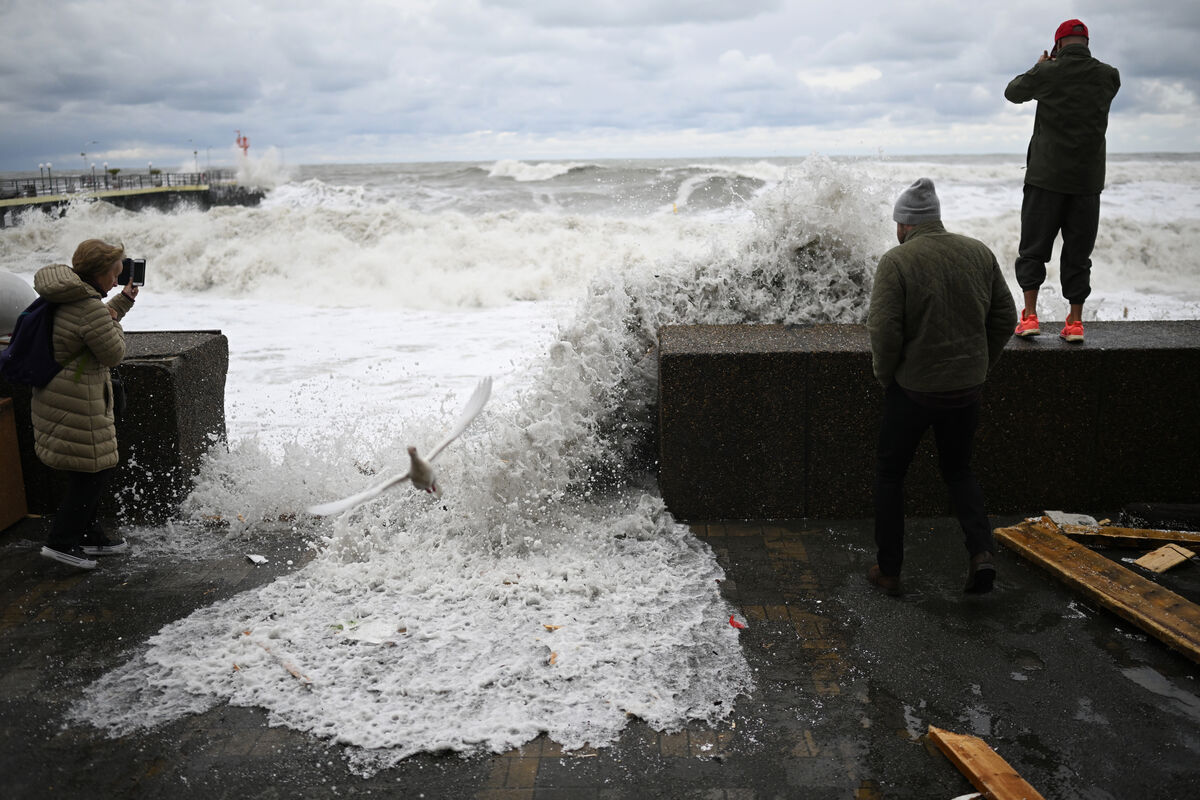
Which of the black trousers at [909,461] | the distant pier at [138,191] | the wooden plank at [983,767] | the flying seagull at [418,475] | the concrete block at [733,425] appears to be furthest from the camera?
the distant pier at [138,191]

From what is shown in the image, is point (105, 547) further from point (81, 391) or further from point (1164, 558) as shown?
point (1164, 558)

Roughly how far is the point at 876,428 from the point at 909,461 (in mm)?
883

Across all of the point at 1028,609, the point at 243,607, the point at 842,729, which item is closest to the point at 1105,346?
the point at 1028,609

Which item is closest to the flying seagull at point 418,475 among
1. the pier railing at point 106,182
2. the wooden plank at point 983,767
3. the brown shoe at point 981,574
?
the wooden plank at point 983,767

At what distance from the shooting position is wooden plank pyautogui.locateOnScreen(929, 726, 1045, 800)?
2474 millimetres

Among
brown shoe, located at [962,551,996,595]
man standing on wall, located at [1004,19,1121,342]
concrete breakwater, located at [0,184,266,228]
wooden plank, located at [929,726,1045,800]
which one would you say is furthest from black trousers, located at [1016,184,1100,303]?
concrete breakwater, located at [0,184,266,228]

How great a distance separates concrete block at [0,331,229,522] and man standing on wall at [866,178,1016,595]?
3.78m

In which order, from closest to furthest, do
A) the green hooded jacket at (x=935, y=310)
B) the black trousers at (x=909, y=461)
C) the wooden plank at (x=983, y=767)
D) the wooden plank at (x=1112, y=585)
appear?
the wooden plank at (x=983, y=767) < the wooden plank at (x=1112, y=585) < the green hooded jacket at (x=935, y=310) < the black trousers at (x=909, y=461)

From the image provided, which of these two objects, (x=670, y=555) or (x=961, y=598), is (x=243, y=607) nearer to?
(x=670, y=555)

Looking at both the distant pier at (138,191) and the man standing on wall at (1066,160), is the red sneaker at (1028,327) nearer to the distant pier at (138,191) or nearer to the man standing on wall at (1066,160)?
the man standing on wall at (1066,160)

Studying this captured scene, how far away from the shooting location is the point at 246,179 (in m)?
49.3

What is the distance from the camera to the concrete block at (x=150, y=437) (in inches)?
188

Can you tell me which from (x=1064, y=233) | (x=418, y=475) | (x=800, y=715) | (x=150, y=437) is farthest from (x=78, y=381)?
(x=1064, y=233)

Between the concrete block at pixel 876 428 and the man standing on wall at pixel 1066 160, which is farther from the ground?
the man standing on wall at pixel 1066 160
